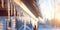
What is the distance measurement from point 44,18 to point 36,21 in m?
0.16

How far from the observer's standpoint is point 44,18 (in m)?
2.41

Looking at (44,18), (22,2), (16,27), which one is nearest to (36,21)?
(44,18)

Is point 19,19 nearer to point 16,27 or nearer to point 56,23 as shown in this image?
point 16,27

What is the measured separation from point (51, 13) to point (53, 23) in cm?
15

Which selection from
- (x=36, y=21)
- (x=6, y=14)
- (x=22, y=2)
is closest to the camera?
(x=22, y=2)

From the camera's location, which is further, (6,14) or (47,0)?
(47,0)

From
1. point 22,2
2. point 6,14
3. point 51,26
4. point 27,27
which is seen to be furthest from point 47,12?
point 22,2

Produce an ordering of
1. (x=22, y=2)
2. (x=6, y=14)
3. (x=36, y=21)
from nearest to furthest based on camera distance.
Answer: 1. (x=22, y=2)
2. (x=6, y=14)
3. (x=36, y=21)

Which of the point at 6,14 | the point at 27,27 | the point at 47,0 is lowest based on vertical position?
the point at 27,27

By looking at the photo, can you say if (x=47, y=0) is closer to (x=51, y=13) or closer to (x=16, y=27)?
(x=51, y=13)

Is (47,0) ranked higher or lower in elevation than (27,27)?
higher

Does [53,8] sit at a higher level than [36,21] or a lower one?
higher

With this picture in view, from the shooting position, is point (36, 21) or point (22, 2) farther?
point (36, 21)

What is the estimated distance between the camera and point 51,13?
2.40 m
